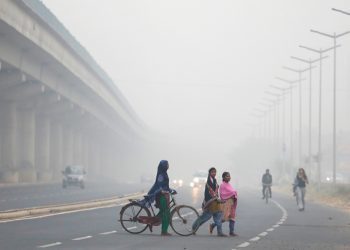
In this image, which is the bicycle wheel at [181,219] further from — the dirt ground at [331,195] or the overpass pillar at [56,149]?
the overpass pillar at [56,149]

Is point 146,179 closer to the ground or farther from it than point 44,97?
closer to the ground

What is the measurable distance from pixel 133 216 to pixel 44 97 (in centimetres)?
6024

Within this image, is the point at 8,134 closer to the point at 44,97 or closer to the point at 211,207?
the point at 44,97

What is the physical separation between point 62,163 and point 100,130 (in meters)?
26.4

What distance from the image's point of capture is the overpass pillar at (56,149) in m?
101

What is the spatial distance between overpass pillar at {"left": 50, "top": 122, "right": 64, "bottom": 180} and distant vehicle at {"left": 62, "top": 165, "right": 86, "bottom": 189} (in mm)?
27531

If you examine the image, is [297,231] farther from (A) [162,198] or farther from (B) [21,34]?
(B) [21,34]

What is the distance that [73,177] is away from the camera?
2817 inches

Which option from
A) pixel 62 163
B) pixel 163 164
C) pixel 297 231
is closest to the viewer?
pixel 163 164

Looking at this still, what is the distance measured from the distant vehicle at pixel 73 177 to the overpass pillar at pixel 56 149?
90.3 feet

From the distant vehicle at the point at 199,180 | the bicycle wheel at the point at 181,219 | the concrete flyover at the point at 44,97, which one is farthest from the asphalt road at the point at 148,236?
the distant vehicle at the point at 199,180

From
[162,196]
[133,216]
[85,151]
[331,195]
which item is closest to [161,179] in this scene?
[162,196]

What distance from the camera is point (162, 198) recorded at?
2294 centimetres

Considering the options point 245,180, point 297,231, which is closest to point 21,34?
point 297,231
